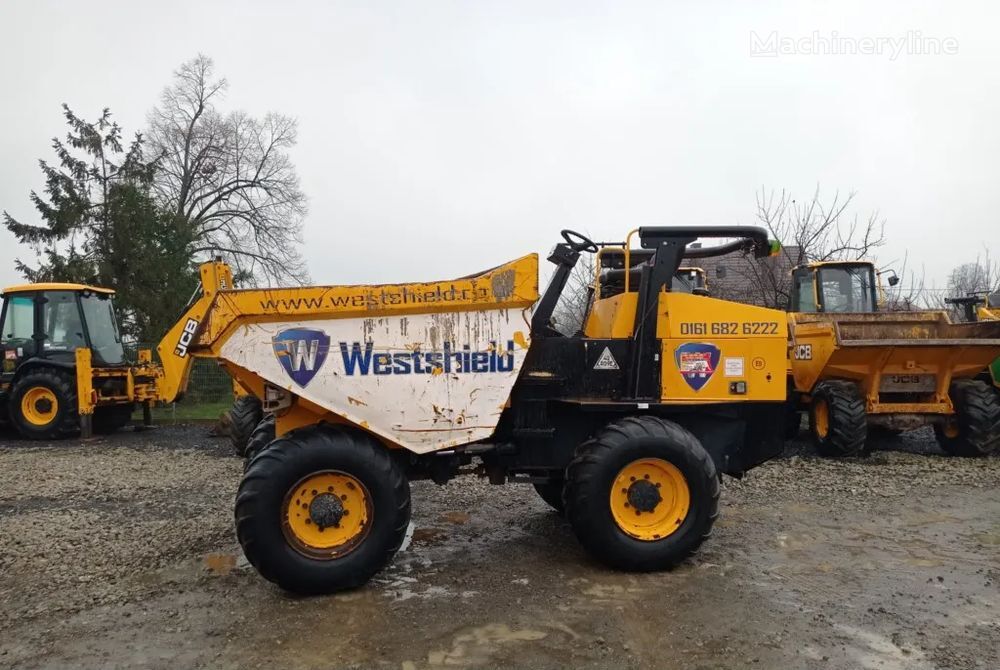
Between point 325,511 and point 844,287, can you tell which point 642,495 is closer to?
point 325,511

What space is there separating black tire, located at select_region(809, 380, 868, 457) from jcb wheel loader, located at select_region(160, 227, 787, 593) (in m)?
4.24

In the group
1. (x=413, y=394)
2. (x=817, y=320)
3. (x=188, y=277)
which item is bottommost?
(x=413, y=394)

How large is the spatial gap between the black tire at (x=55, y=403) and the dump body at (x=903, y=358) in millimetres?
11522

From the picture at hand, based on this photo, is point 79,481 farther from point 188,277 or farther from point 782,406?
point 188,277

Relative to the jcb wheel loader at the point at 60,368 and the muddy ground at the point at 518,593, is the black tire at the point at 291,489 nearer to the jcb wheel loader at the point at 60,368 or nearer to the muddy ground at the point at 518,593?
the muddy ground at the point at 518,593

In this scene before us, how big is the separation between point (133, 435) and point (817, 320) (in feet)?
36.1

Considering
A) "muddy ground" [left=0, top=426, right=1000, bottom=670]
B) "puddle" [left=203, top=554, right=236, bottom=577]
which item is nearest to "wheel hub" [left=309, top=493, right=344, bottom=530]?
"muddy ground" [left=0, top=426, right=1000, bottom=670]

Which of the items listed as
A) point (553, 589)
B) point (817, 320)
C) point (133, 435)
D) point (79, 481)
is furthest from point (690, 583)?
point (133, 435)

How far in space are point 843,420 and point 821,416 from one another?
0.65 metres

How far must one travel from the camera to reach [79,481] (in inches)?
314

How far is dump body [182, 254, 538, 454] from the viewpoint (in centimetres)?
435

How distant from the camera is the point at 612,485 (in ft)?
15.2

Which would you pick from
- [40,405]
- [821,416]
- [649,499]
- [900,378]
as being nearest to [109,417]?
[40,405]

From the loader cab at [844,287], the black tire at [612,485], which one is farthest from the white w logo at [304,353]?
the loader cab at [844,287]
